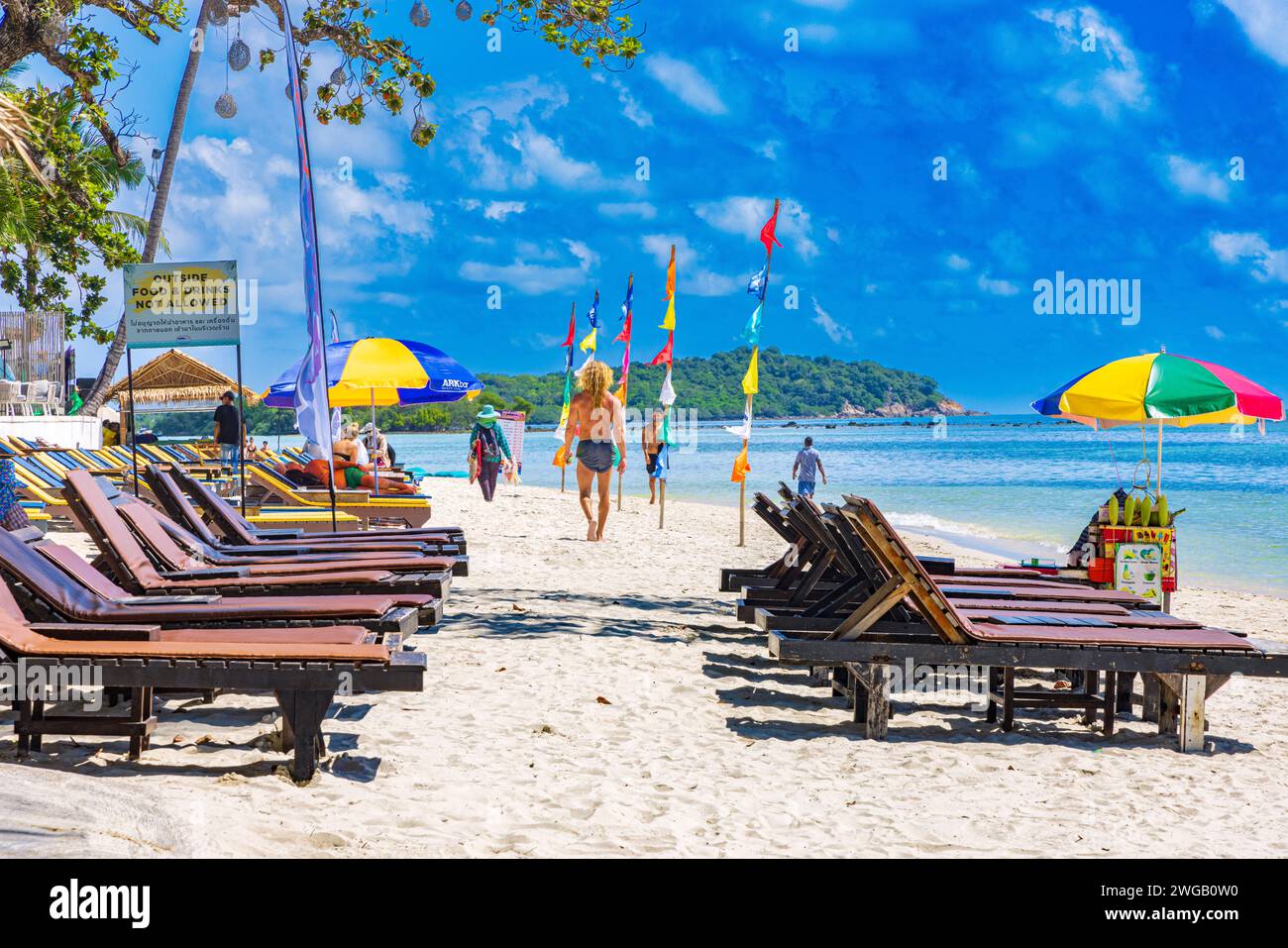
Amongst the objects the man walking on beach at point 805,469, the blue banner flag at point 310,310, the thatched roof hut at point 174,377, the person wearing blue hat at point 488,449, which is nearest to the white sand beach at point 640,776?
the blue banner flag at point 310,310

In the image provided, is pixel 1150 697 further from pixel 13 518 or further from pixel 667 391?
pixel 667 391

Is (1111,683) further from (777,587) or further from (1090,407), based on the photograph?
(1090,407)

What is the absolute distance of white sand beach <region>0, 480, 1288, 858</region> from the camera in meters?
3.31

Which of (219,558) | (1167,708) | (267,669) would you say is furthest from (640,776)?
(219,558)

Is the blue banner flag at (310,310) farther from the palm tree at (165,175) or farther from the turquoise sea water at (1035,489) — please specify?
the palm tree at (165,175)

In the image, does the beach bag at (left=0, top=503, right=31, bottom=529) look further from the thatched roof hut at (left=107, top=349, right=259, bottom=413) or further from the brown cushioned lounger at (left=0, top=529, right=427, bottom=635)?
the thatched roof hut at (left=107, top=349, right=259, bottom=413)

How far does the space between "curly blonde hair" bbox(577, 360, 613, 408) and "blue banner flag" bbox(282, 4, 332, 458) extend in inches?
168

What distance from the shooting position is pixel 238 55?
973 cm

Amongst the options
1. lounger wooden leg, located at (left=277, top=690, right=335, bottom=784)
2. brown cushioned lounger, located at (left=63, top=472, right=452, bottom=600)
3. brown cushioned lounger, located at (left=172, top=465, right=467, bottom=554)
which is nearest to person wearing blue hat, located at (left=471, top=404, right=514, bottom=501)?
brown cushioned lounger, located at (left=172, top=465, right=467, bottom=554)

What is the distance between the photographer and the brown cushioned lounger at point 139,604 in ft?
14.3

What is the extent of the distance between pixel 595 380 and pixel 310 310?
440cm
